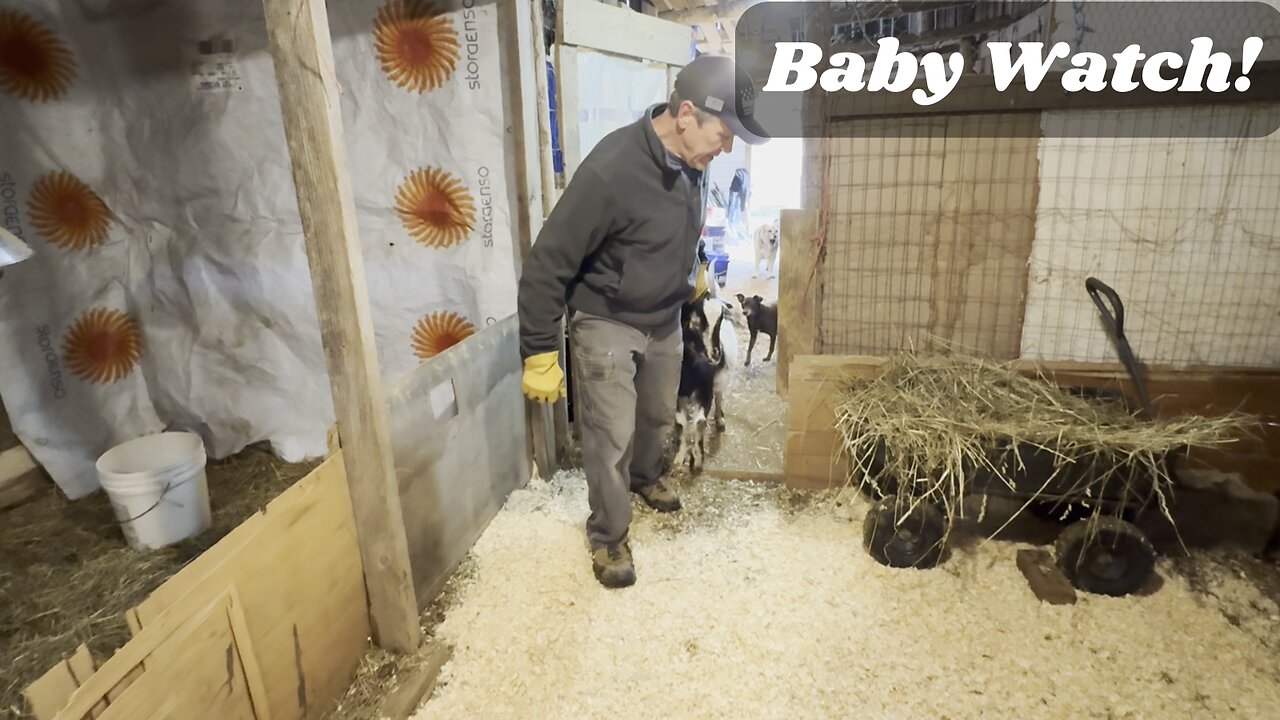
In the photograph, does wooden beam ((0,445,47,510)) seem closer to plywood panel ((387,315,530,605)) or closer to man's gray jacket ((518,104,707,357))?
plywood panel ((387,315,530,605))

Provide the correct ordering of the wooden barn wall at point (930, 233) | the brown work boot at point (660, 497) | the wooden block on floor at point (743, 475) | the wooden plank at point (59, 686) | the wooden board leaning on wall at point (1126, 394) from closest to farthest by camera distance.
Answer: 1. the wooden plank at point (59, 686)
2. the wooden board leaning on wall at point (1126, 394)
3. the wooden barn wall at point (930, 233)
4. the brown work boot at point (660, 497)
5. the wooden block on floor at point (743, 475)

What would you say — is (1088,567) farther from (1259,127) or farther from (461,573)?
(461,573)

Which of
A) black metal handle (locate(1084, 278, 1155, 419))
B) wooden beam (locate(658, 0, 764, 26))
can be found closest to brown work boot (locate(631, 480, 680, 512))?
black metal handle (locate(1084, 278, 1155, 419))

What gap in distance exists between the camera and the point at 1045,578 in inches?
83.3

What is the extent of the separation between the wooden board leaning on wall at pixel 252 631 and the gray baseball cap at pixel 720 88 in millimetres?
1373

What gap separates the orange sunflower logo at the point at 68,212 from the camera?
232cm

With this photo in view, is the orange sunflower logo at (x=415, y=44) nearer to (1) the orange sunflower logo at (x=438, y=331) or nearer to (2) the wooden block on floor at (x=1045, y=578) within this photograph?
(1) the orange sunflower logo at (x=438, y=331)

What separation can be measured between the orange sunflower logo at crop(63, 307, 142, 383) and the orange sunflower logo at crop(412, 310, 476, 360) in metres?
1.08

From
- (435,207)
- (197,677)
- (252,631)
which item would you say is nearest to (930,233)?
(435,207)

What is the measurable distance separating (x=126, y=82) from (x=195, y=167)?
0.35 m

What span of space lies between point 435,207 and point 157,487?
47.9 inches

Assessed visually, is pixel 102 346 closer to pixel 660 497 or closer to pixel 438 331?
pixel 438 331

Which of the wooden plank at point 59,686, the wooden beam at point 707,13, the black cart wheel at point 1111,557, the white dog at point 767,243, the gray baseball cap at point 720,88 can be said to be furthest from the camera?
the white dog at point 767,243

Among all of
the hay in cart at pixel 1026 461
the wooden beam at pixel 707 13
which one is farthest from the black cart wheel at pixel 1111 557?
the wooden beam at pixel 707 13
